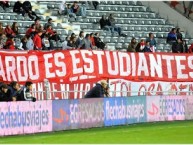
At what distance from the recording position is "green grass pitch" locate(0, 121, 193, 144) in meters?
18.5

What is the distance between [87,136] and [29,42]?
6811 millimetres

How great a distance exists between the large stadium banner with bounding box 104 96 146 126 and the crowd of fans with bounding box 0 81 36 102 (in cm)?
287

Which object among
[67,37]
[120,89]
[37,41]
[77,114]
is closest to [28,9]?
[67,37]

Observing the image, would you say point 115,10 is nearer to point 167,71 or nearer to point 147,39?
point 147,39

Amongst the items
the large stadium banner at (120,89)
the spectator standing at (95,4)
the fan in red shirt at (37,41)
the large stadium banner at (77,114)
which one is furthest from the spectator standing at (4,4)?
the large stadium banner at (77,114)

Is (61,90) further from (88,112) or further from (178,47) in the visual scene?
(178,47)

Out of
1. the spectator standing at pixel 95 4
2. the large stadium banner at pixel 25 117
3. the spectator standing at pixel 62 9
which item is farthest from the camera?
the spectator standing at pixel 95 4

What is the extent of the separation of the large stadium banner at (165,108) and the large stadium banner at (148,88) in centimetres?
94

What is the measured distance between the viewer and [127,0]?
36312 mm

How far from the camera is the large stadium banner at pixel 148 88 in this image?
26.7m

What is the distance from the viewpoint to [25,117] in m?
20.3

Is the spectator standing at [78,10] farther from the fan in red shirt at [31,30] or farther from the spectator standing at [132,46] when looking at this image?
the fan in red shirt at [31,30]

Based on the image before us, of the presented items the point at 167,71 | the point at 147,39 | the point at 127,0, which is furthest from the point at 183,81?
the point at 127,0

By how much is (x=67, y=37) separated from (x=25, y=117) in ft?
27.2
